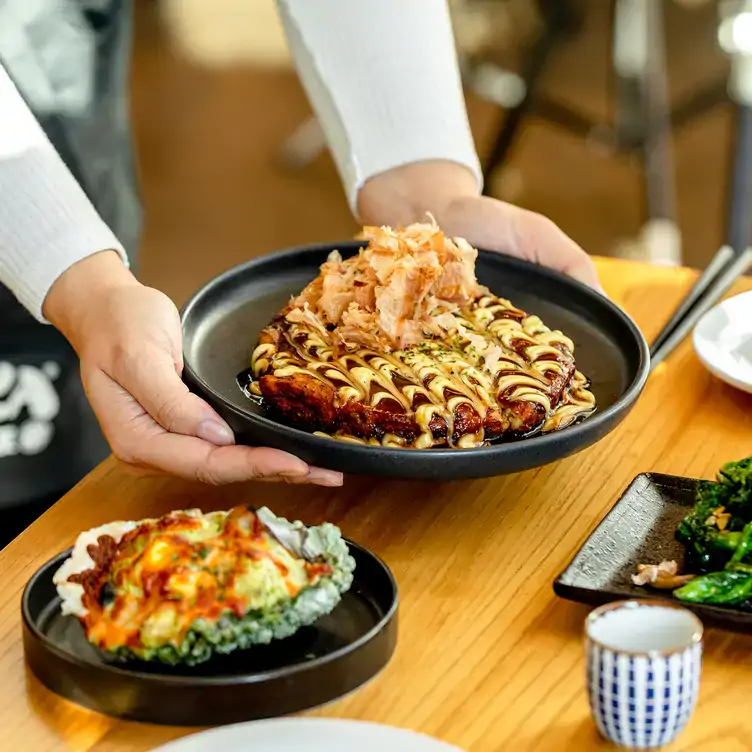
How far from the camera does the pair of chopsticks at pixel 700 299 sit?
5.12 ft

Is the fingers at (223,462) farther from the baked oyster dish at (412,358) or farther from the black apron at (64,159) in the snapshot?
the black apron at (64,159)

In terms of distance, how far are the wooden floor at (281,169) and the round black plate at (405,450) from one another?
6.25 feet

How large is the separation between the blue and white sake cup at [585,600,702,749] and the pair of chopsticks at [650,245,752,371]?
666 millimetres

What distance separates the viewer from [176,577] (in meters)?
0.89

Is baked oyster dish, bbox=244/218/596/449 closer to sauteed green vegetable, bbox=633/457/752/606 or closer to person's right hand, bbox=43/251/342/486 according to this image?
person's right hand, bbox=43/251/342/486

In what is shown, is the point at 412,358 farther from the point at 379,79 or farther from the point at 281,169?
the point at 281,169

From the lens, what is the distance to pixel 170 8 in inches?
204

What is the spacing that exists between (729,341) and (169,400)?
0.74 m

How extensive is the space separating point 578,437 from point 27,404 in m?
0.86

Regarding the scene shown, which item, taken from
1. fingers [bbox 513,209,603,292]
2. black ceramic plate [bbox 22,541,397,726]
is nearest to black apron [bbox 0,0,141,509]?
fingers [bbox 513,209,603,292]

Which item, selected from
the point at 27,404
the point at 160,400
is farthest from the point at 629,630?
the point at 27,404

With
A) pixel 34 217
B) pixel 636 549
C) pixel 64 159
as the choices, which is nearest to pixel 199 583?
pixel 636 549

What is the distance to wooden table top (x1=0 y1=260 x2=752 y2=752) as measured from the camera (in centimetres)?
92

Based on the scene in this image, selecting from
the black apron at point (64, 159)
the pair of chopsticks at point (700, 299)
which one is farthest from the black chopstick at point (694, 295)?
the black apron at point (64, 159)
